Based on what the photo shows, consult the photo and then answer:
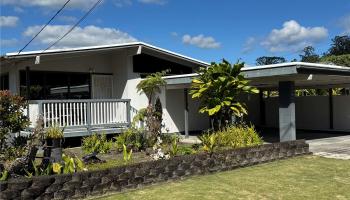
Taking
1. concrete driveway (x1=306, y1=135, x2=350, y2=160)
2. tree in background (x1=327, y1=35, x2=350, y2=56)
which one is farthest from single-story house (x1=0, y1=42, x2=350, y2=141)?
tree in background (x1=327, y1=35, x2=350, y2=56)

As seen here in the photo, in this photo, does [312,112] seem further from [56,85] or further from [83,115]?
[56,85]

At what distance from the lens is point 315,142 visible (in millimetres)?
15484

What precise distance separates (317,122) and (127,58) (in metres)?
9.38

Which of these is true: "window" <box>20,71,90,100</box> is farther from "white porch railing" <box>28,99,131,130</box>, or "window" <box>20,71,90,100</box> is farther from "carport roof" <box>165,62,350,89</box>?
"carport roof" <box>165,62,350,89</box>

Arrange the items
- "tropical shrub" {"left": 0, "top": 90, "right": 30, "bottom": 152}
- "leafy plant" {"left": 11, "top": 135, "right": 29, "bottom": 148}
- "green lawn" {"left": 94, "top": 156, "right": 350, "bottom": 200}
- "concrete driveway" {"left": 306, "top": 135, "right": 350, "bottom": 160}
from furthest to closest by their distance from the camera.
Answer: "concrete driveway" {"left": 306, "top": 135, "right": 350, "bottom": 160} → "leafy plant" {"left": 11, "top": 135, "right": 29, "bottom": 148} → "tropical shrub" {"left": 0, "top": 90, "right": 30, "bottom": 152} → "green lawn" {"left": 94, "top": 156, "right": 350, "bottom": 200}

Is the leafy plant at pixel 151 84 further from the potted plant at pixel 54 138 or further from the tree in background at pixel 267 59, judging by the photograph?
the tree in background at pixel 267 59

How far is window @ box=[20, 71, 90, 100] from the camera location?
52.7 feet

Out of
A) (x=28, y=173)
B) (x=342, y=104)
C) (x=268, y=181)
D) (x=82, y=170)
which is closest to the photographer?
(x=28, y=173)

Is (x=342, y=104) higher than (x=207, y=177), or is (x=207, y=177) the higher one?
(x=342, y=104)

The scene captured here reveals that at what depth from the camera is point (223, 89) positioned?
12.6 m

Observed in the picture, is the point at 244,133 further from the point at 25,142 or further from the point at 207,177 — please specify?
the point at 25,142

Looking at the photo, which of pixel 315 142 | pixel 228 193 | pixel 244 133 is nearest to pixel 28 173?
pixel 228 193

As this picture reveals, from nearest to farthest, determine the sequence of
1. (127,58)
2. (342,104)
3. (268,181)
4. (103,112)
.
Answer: (268,181), (103,112), (127,58), (342,104)

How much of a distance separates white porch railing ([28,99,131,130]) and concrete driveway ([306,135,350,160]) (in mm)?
6785
